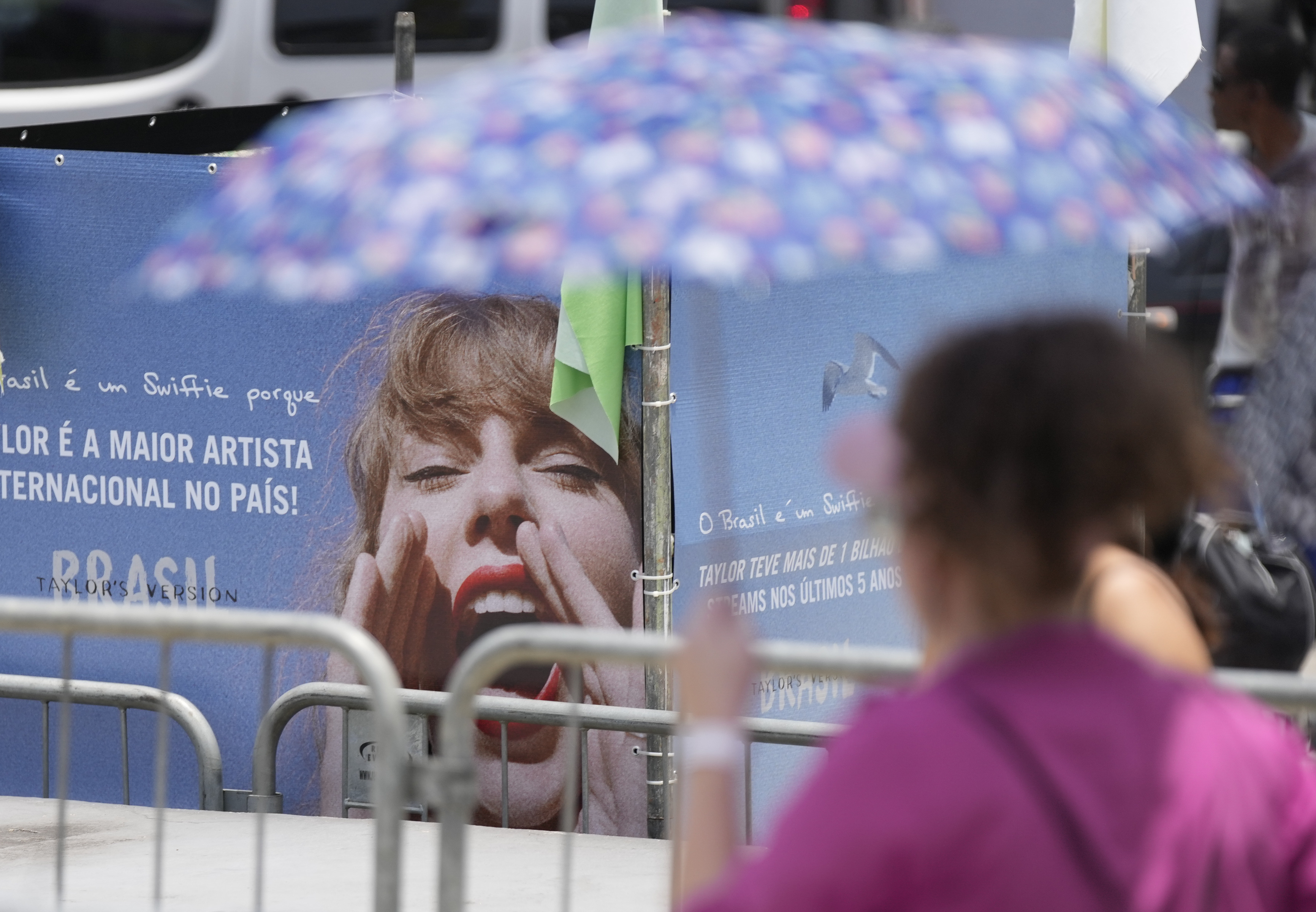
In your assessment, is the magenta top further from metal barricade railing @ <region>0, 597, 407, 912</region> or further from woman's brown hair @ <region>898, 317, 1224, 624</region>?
metal barricade railing @ <region>0, 597, 407, 912</region>

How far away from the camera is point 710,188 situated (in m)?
1.89

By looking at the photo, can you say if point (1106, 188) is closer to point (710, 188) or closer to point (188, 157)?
point (710, 188)

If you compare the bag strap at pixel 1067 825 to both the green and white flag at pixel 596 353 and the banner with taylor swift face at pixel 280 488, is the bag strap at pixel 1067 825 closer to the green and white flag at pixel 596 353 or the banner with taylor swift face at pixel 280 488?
the green and white flag at pixel 596 353

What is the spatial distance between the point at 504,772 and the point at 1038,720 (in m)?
3.98

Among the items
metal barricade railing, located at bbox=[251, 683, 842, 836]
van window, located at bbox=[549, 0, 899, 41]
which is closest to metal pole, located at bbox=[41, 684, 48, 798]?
metal barricade railing, located at bbox=[251, 683, 842, 836]

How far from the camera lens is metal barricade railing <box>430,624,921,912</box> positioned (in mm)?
2797

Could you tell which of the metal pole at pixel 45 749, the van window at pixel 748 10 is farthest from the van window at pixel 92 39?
the metal pole at pixel 45 749

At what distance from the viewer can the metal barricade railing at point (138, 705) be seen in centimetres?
502

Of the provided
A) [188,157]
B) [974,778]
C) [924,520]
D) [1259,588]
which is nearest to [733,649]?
[924,520]

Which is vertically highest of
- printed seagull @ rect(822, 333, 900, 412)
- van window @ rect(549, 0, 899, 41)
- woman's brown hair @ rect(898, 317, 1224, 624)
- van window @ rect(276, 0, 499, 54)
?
van window @ rect(549, 0, 899, 41)

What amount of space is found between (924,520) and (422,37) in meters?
7.02

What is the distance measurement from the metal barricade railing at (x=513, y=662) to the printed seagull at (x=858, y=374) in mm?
2703

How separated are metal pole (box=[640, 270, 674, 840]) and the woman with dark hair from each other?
134 inches

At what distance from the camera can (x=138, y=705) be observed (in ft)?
17.4
